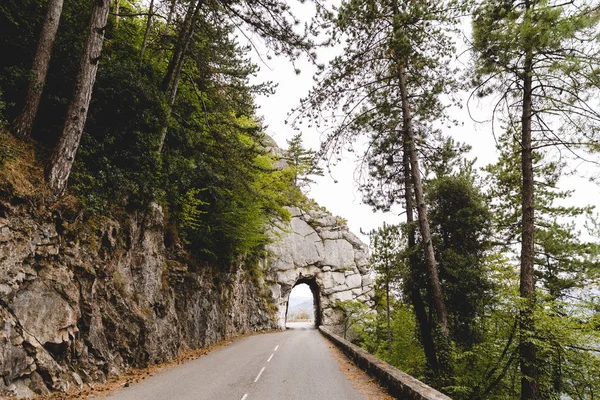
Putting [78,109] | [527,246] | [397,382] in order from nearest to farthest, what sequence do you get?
[397,382], [78,109], [527,246]

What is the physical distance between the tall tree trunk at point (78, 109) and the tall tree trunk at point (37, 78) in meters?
0.79

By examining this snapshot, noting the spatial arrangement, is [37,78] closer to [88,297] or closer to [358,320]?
[88,297]

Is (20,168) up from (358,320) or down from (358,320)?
up

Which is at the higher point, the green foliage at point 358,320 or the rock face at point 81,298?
the rock face at point 81,298

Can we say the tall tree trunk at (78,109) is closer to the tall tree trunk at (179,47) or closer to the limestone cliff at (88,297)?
the limestone cliff at (88,297)

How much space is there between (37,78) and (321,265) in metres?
30.8

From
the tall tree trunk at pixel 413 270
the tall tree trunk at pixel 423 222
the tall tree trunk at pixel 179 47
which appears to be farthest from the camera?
the tall tree trunk at pixel 413 270

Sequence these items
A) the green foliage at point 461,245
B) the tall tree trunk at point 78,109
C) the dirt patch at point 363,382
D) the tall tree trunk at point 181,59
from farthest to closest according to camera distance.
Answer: the green foliage at point 461,245
the tall tree trunk at point 181,59
the tall tree trunk at point 78,109
the dirt patch at point 363,382

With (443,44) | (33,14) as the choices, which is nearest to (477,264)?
(443,44)

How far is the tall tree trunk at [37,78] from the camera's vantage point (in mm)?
6641

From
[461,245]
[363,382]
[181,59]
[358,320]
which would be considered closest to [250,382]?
[363,382]

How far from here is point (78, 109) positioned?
672 centimetres

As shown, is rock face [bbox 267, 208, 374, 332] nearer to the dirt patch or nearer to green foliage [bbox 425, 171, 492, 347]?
green foliage [bbox 425, 171, 492, 347]

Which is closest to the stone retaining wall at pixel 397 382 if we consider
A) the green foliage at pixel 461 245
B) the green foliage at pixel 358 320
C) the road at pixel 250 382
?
the road at pixel 250 382
